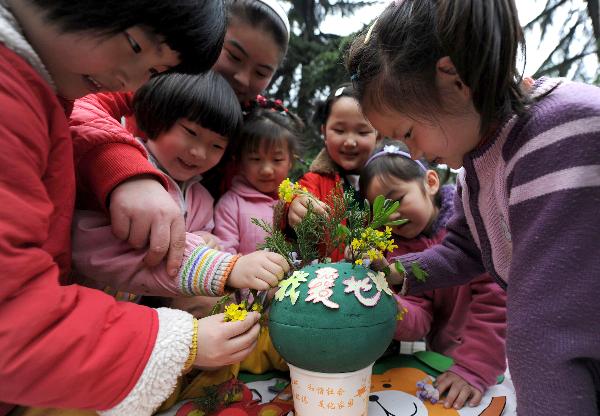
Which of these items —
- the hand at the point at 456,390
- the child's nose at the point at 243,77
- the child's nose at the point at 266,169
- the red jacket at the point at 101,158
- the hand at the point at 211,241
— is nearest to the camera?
the red jacket at the point at 101,158

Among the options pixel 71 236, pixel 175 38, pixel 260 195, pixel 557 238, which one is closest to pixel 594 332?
pixel 557 238

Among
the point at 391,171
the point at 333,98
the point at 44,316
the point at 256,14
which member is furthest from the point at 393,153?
the point at 44,316

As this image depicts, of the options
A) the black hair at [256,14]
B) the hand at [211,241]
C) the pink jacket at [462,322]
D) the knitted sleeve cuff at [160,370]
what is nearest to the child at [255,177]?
the hand at [211,241]

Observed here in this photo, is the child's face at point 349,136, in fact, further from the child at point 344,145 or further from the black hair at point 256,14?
the black hair at point 256,14

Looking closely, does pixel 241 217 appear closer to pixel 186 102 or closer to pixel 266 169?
pixel 266 169

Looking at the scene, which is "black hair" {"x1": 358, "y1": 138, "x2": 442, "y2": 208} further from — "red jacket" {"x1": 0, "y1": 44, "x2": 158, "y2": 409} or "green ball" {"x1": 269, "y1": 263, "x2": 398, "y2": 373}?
"red jacket" {"x1": 0, "y1": 44, "x2": 158, "y2": 409}

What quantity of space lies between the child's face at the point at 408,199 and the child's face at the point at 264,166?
397 millimetres

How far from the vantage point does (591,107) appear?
71cm

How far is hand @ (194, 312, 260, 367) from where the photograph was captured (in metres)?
0.77

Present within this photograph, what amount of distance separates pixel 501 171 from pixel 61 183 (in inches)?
31.3

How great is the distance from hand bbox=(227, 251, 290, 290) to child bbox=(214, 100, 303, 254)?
67 centimetres

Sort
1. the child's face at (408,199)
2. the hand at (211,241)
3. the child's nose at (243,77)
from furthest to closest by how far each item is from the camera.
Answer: the child's nose at (243,77) → the child's face at (408,199) → the hand at (211,241)

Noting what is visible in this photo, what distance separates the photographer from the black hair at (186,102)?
1365mm

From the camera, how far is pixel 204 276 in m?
0.92
